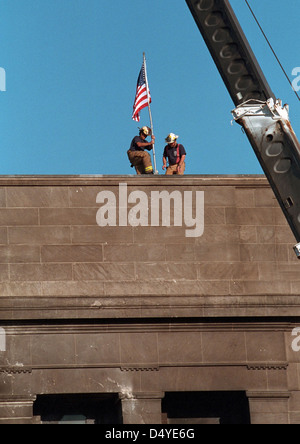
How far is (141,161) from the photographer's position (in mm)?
37688

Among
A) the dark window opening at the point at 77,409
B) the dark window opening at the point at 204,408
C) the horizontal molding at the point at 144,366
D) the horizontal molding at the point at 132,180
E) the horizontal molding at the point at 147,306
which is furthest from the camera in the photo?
the horizontal molding at the point at 132,180

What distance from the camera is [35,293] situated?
35.2m

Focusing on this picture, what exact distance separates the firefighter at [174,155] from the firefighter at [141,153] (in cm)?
48

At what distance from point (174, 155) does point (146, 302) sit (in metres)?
4.75

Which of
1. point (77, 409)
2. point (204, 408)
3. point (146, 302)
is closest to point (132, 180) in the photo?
point (146, 302)

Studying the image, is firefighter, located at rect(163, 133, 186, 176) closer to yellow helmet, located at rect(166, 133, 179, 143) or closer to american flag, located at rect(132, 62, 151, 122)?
yellow helmet, located at rect(166, 133, 179, 143)

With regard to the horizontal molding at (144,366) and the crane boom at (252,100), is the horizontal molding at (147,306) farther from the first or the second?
the crane boom at (252,100)

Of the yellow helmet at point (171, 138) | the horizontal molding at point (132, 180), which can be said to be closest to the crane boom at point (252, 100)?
the horizontal molding at point (132, 180)

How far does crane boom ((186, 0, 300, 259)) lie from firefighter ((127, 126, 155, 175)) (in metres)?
14.9

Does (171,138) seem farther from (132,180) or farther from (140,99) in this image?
(140,99)

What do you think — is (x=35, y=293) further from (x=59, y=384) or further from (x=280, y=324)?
(x=280, y=324)

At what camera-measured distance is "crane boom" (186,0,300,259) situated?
71.8 ft

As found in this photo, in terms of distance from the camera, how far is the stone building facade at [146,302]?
34719 millimetres
